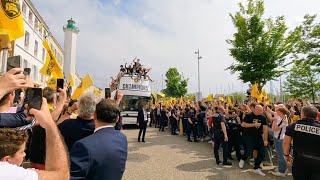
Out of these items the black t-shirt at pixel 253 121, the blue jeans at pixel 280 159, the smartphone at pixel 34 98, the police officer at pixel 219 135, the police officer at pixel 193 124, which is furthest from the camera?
the police officer at pixel 193 124

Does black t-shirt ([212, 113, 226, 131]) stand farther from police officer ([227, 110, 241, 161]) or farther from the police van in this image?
the police van

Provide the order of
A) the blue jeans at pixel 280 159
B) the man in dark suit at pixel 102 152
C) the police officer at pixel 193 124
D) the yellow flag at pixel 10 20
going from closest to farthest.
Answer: the man in dark suit at pixel 102 152, the yellow flag at pixel 10 20, the blue jeans at pixel 280 159, the police officer at pixel 193 124

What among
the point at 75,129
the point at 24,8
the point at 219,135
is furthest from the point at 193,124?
the point at 24,8

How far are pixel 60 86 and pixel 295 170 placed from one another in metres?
4.04

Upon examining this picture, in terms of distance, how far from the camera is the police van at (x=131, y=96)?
695 inches

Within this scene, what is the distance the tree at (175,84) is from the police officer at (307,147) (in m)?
41.0

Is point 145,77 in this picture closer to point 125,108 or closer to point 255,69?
point 125,108

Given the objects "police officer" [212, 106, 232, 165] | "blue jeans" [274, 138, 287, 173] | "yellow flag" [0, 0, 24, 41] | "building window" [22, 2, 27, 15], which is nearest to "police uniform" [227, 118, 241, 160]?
"police officer" [212, 106, 232, 165]

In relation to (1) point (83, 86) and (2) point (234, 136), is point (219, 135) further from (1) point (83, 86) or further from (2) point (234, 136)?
(1) point (83, 86)

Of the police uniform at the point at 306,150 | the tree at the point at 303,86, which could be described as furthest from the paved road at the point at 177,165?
the tree at the point at 303,86

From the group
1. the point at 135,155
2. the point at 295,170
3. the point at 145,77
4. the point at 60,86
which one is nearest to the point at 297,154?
the point at 295,170

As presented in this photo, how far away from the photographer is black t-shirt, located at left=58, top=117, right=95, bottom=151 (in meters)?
3.37

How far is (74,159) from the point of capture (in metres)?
2.27

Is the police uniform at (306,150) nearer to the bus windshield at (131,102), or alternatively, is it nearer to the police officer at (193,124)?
the police officer at (193,124)
